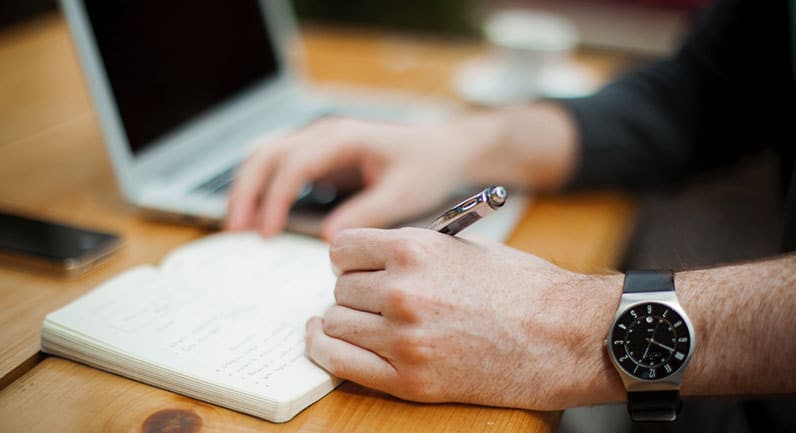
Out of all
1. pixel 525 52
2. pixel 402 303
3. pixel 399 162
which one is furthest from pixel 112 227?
pixel 525 52

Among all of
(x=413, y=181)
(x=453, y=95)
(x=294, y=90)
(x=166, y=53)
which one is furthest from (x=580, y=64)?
(x=166, y=53)

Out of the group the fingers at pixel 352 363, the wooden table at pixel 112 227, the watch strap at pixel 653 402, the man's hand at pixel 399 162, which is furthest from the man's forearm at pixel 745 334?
the man's hand at pixel 399 162

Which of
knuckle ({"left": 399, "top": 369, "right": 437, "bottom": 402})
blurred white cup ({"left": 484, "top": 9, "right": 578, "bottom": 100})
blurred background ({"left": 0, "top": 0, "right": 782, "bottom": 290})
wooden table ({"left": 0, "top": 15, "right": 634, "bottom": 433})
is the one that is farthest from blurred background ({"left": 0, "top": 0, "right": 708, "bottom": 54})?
knuckle ({"left": 399, "top": 369, "right": 437, "bottom": 402})

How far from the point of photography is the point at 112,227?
84 centimetres

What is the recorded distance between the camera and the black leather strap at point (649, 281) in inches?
23.0

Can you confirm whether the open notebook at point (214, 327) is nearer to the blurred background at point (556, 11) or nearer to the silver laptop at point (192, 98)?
the silver laptop at point (192, 98)

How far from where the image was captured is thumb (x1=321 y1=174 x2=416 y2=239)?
776mm

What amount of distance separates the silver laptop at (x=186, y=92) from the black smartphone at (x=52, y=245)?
0.26ft

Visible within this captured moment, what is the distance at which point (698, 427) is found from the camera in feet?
2.69

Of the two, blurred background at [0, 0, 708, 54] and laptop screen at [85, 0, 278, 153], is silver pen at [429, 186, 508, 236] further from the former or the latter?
blurred background at [0, 0, 708, 54]

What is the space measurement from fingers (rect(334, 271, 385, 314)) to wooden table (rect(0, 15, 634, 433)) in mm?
67

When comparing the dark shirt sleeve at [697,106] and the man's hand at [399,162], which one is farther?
the dark shirt sleeve at [697,106]

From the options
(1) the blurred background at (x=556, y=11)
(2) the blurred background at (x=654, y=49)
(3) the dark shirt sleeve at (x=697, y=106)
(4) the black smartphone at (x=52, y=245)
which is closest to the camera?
(4) the black smartphone at (x=52, y=245)

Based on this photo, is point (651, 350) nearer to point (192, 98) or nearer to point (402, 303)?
point (402, 303)
